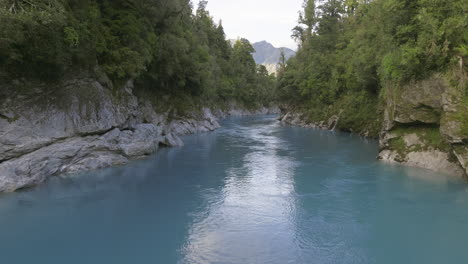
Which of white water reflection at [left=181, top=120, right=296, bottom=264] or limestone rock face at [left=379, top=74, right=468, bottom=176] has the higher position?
limestone rock face at [left=379, top=74, right=468, bottom=176]

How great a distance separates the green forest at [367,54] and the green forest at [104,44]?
15939 millimetres

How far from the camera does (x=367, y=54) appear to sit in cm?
2936

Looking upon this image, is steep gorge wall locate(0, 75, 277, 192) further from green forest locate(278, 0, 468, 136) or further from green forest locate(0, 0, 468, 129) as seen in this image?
green forest locate(278, 0, 468, 136)

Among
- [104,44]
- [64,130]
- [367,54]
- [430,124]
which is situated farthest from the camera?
[367,54]

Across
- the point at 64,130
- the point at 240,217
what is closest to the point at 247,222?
the point at 240,217

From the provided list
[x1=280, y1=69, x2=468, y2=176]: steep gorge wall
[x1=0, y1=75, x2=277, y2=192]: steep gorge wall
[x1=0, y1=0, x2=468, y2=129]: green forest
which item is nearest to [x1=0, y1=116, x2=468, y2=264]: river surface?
[x1=0, y1=75, x2=277, y2=192]: steep gorge wall

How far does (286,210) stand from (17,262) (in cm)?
816

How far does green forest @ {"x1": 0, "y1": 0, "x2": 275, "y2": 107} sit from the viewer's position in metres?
13.8

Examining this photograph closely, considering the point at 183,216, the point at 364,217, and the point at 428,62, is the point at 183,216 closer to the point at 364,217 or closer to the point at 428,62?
the point at 364,217

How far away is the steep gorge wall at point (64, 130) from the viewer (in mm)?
14438

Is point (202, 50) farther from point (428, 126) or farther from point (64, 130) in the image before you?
point (428, 126)

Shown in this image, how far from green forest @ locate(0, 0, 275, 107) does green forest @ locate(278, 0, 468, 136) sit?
15939 mm

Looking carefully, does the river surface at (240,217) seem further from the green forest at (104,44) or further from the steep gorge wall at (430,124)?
the green forest at (104,44)

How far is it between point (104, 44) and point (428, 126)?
19443 millimetres
